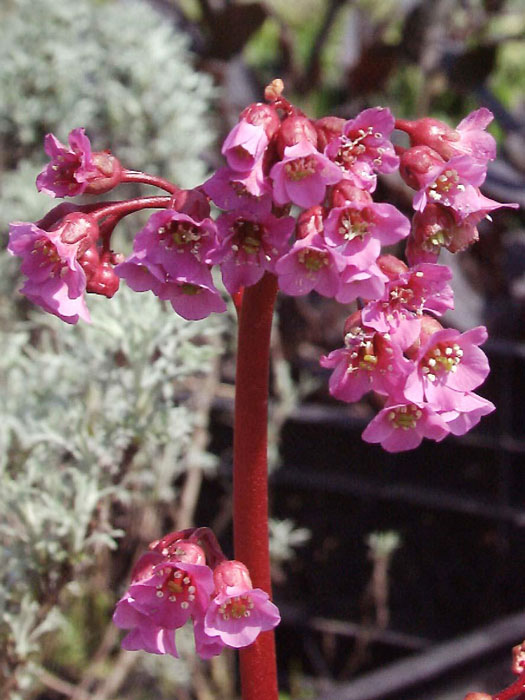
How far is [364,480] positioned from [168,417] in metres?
0.95

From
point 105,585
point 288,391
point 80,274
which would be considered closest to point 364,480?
point 288,391

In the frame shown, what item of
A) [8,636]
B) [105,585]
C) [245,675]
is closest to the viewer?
[245,675]

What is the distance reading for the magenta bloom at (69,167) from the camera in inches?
24.3

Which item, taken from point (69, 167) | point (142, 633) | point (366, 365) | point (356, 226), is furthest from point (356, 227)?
point (142, 633)

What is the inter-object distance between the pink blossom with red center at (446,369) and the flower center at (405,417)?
0.12 feet

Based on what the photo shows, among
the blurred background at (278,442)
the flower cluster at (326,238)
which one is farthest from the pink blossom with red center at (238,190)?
the blurred background at (278,442)

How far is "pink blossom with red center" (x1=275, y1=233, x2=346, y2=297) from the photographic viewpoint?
557 mm

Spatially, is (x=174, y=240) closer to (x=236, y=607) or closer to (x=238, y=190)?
(x=238, y=190)

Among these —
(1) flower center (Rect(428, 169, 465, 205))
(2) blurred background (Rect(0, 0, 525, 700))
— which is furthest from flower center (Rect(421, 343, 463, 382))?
(2) blurred background (Rect(0, 0, 525, 700))

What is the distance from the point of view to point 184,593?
2.12 feet

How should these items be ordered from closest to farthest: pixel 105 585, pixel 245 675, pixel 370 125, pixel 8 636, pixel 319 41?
pixel 370 125 → pixel 245 675 → pixel 8 636 → pixel 105 585 → pixel 319 41

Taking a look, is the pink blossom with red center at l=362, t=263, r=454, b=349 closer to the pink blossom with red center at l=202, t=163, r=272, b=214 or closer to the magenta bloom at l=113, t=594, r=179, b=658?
the pink blossom with red center at l=202, t=163, r=272, b=214

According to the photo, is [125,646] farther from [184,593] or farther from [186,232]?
[186,232]

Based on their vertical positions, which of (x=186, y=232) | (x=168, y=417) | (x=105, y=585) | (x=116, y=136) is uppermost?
(x=116, y=136)
